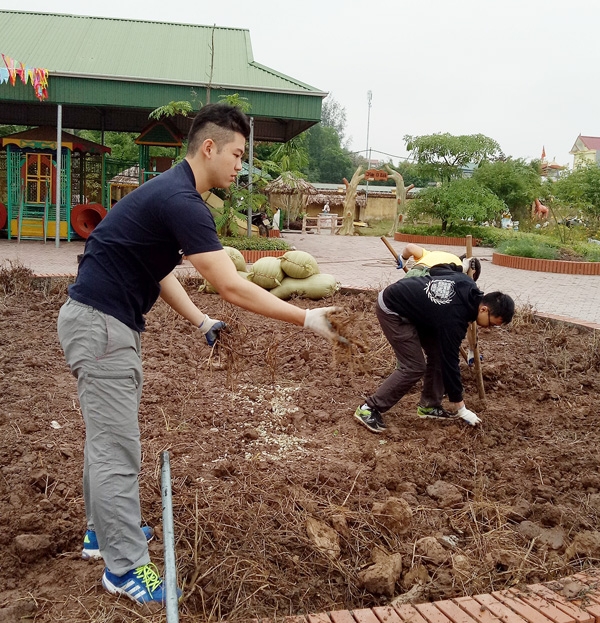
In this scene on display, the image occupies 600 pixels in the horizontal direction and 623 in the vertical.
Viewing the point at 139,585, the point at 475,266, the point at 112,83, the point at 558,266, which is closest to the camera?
the point at 139,585

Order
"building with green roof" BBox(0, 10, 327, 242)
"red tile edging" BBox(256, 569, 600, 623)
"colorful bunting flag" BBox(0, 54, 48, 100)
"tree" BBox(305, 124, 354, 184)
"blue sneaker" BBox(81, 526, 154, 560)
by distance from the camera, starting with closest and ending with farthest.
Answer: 1. "red tile edging" BBox(256, 569, 600, 623)
2. "blue sneaker" BBox(81, 526, 154, 560)
3. "colorful bunting flag" BBox(0, 54, 48, 100)
4. "building with green roof" BBox(0, 10, 327, 242)
5. "tree" BBox(305, 124, 354, 184)

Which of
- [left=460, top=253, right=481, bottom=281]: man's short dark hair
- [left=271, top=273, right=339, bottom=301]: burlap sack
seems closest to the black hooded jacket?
[left=460, top=253, right=481, bottom=281]: man's short dark hair

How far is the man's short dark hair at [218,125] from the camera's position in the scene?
232 centimetres

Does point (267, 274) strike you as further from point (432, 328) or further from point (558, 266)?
point (558, 266)

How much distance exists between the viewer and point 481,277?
40.2 ft

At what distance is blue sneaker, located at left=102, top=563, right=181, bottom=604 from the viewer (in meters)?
2.24

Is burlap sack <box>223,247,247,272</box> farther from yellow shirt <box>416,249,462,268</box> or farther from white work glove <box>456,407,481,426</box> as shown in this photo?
white work glove <box>456,407,481,426</box>

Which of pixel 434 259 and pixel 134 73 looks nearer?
pixel 434 259

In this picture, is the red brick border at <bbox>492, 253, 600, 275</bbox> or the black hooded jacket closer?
the black hooded jacket

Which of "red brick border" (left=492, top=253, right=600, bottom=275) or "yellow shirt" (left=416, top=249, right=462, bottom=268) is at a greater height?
"yellow shirt" (left=416, top=249, right=462, bottom=268)

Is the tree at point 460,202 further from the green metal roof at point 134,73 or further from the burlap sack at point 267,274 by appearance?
the burlap sack at point 267,274

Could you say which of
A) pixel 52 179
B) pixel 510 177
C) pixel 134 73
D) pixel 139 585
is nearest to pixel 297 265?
pixel 139 585

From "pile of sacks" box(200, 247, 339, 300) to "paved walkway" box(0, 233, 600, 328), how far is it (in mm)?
862

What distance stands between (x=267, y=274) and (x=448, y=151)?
47.5 ft
